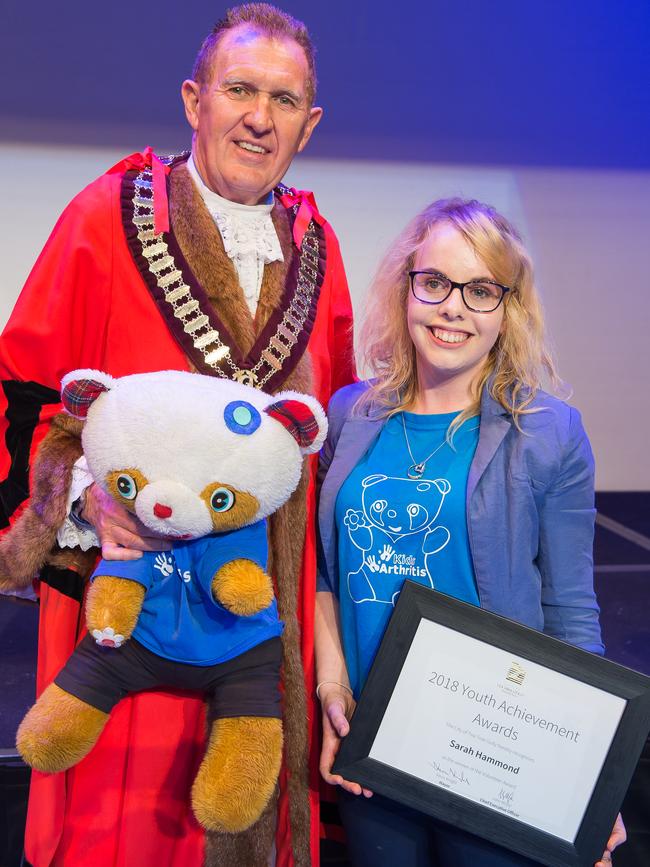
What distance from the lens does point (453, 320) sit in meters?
1.35

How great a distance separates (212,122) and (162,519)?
0.67 m

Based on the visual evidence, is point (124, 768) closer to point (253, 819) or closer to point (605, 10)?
point (253, 819)

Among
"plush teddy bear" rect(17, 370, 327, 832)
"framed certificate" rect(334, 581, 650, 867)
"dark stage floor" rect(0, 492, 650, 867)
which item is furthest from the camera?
"dark stage floor" rect(0, 492, 650, 867)

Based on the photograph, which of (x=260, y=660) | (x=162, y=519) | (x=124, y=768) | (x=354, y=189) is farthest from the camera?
(x=354, y=189)

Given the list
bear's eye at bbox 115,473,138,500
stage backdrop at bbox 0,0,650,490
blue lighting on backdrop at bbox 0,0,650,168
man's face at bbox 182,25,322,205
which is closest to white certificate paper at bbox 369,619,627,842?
bear's eye at bbox 115,473,138,500

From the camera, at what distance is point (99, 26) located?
3.77 metres

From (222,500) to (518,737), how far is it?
543mm

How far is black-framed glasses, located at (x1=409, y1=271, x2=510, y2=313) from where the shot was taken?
1.36 meters

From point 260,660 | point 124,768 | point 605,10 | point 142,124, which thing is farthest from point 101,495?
point 605,10

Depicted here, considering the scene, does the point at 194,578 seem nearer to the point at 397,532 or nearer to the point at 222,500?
the point at 222,500

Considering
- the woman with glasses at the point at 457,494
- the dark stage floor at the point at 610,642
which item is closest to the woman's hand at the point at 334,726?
the woman with glasses at the point at 457,494

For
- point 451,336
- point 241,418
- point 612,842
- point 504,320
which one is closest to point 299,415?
point 241,418

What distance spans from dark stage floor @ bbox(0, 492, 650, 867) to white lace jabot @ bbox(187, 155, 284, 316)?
65 cm

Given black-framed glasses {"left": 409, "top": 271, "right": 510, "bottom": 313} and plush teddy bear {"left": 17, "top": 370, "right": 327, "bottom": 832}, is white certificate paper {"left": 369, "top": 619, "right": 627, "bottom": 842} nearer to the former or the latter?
plush teddy bear {"left": 17, "top": 370, "right": 327, "bottom": 832}
